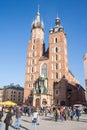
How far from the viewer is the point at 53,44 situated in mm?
55469

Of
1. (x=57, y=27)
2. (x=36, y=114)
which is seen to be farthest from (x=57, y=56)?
(x=36, y=114)

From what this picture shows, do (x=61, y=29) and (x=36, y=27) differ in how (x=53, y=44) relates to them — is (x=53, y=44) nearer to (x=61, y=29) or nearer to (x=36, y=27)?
(x=61, y=29)

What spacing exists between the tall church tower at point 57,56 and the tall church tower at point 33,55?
Result: 164 inches

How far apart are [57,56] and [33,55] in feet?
27.4

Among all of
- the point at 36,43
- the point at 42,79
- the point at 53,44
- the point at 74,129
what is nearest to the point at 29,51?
the point at 36,43

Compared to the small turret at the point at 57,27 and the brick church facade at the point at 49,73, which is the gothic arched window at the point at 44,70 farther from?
the small turret at the point at 57,27

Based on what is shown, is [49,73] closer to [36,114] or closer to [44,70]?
[44,70]

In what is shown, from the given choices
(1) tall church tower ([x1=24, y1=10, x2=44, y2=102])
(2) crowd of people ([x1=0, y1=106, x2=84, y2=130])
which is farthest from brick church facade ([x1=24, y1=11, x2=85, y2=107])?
(2) crowd of people ([x1=0, y1=106, x2=84, y2=130])

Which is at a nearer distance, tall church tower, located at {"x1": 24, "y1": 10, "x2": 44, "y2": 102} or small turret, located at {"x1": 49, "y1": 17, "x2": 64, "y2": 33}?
tall church tower, located at {"x1": 24, "y1": 10, "x2": 44, "y2": 102}

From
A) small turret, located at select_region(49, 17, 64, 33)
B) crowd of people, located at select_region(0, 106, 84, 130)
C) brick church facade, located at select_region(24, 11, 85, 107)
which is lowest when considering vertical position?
crowd of people, located at select_region(0, 106, 84, 130)

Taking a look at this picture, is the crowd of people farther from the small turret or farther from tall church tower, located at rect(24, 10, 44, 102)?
the small turret

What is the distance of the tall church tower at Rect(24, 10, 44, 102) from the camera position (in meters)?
53.2

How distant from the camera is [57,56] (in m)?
53.5

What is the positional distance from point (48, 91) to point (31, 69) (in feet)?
32.6
